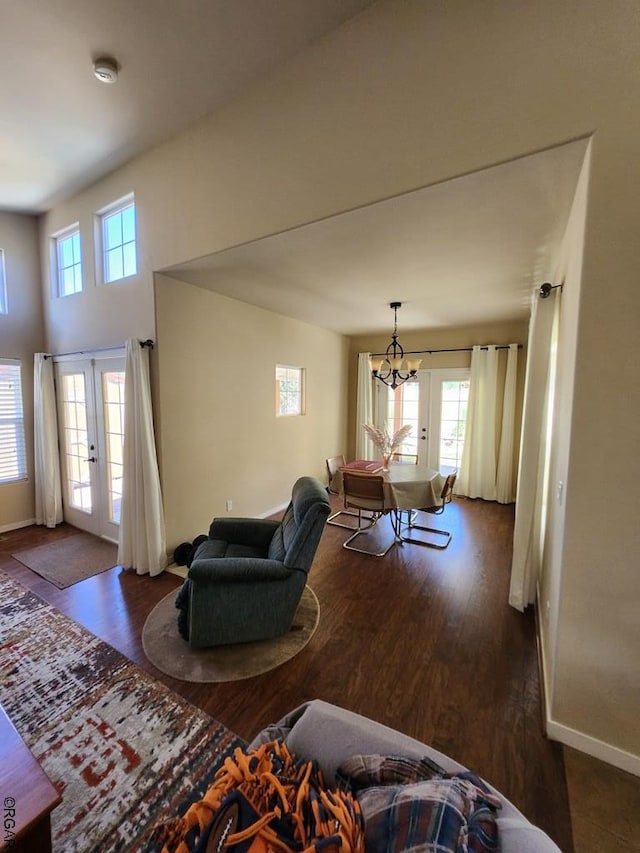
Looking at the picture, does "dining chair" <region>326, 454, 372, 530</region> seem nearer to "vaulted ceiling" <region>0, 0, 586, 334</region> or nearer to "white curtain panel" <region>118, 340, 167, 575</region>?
"white curtain panel" <region>118, 340, 167, 575</region>

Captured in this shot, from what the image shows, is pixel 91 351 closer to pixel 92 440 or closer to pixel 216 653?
pixel 92 440

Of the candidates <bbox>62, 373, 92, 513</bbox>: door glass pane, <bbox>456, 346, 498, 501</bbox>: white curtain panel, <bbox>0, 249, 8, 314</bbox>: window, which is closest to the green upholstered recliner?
<bbox>62, 373, 92, 513</bbox>: door glass pane

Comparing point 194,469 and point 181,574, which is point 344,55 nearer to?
point 194,469

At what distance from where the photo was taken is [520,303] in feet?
13.4

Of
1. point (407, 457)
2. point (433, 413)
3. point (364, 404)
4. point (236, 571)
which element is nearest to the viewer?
point (236, 571)

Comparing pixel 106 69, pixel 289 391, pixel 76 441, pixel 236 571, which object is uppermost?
pixel 106 69

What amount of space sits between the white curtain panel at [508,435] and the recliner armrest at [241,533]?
12.6 ft

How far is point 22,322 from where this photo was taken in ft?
13.5

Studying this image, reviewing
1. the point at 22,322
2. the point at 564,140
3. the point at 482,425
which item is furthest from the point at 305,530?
the point at 22,322

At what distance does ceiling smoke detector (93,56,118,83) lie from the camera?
2.09 m

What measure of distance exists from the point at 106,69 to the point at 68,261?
2.57 m

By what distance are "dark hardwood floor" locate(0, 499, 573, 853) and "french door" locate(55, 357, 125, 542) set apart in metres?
0.79

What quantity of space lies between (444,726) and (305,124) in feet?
11.2

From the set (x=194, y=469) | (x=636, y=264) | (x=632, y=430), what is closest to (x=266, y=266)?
(x=194, y=469)
